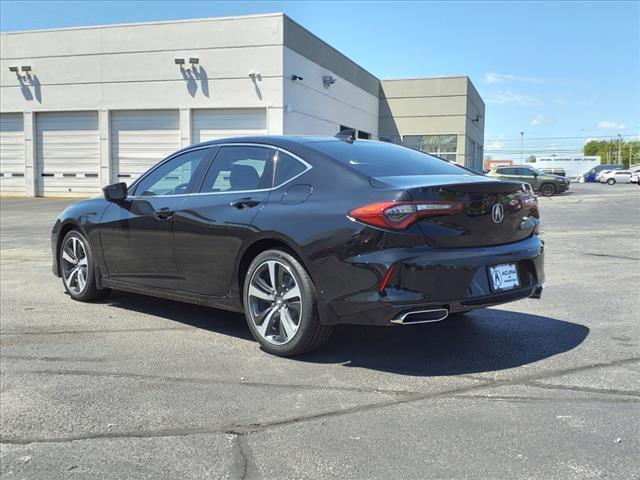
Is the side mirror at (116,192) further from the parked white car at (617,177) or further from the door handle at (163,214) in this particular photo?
the parked white car at (617,177)

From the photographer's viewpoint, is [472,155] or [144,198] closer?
[144,198]

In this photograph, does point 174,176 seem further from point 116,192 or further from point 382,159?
point 382,159

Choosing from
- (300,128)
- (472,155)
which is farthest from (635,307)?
(472,155)

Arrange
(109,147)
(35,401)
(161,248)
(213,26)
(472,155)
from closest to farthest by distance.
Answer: (35,401) → (161,248) → (213,26) → (109,147) → (472,155)

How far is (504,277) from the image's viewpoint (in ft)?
14.0

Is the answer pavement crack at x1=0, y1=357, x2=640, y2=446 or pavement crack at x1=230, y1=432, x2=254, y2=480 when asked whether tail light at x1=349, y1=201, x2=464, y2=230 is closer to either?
pavement crack at x1=0, y1=357, x2=640, y2=446

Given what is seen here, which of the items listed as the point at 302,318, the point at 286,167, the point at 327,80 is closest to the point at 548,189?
the point at 327,80

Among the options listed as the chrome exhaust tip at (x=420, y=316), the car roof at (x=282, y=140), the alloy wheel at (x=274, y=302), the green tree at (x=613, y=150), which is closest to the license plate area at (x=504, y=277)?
the chrome exhaust tip at (x=420, y=316)

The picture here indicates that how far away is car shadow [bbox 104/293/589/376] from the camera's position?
4.31 m

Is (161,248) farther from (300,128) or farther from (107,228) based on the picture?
(300,128)

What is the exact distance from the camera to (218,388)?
3.92 m

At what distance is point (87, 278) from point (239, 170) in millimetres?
2377

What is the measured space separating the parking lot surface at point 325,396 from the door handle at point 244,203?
1.11m

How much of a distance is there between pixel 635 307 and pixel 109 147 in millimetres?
23890
